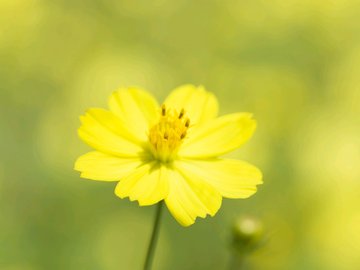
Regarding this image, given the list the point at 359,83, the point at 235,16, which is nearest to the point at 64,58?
the point at 235,16

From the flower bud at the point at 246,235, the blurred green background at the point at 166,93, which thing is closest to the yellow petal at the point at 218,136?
the flower bud at the point at 246,235

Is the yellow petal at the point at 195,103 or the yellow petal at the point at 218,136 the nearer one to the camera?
the yellow petal at the point at 218,136

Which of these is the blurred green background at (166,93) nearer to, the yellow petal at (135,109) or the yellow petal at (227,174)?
the yellow petal at (135,109)

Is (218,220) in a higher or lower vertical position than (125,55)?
lower

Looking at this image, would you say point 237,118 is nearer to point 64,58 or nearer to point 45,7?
point 64,58

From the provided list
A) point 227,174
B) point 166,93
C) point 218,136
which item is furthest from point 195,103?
point 166,93

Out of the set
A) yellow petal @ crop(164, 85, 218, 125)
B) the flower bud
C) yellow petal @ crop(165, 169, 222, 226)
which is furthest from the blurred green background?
yellow petal @ crop(165, 169, 222, 226)

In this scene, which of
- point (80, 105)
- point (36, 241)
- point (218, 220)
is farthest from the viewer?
point (80, 105)
